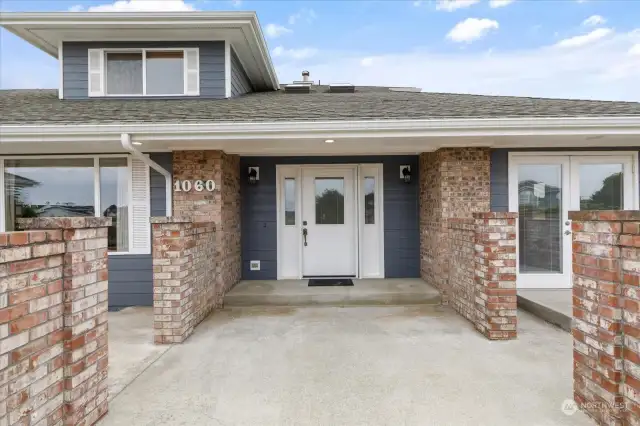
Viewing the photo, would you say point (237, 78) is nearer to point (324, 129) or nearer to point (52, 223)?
point (324, 129)

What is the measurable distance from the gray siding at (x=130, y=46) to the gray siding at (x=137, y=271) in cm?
155

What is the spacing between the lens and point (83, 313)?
208 centimetres

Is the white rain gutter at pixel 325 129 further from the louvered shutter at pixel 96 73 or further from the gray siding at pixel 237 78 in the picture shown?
the gray siding at pixel 237 78

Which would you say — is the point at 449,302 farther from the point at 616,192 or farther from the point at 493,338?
the point at 616,192

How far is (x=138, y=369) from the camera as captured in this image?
3053mm

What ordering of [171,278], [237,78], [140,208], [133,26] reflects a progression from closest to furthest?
[171,278]
[140,208]
[133,26]
[237,78]

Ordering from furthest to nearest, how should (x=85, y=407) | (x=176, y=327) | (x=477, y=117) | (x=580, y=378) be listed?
(x=477, y=117) < (x=176, y=327) < (x=580, y=378) < (x=85, y=407)

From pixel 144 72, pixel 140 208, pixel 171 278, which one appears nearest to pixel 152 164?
pixel 140 208

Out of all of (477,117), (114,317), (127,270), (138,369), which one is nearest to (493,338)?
(477,117)

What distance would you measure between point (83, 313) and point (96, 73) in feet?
18.1

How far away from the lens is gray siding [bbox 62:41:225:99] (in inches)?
237

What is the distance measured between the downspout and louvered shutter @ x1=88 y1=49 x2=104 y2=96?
6.79ft

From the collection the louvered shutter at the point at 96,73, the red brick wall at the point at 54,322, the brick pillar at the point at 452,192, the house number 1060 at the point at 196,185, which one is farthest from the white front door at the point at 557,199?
the louvered shutter at the point at 96,73

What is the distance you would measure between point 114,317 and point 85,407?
295 centimetres
